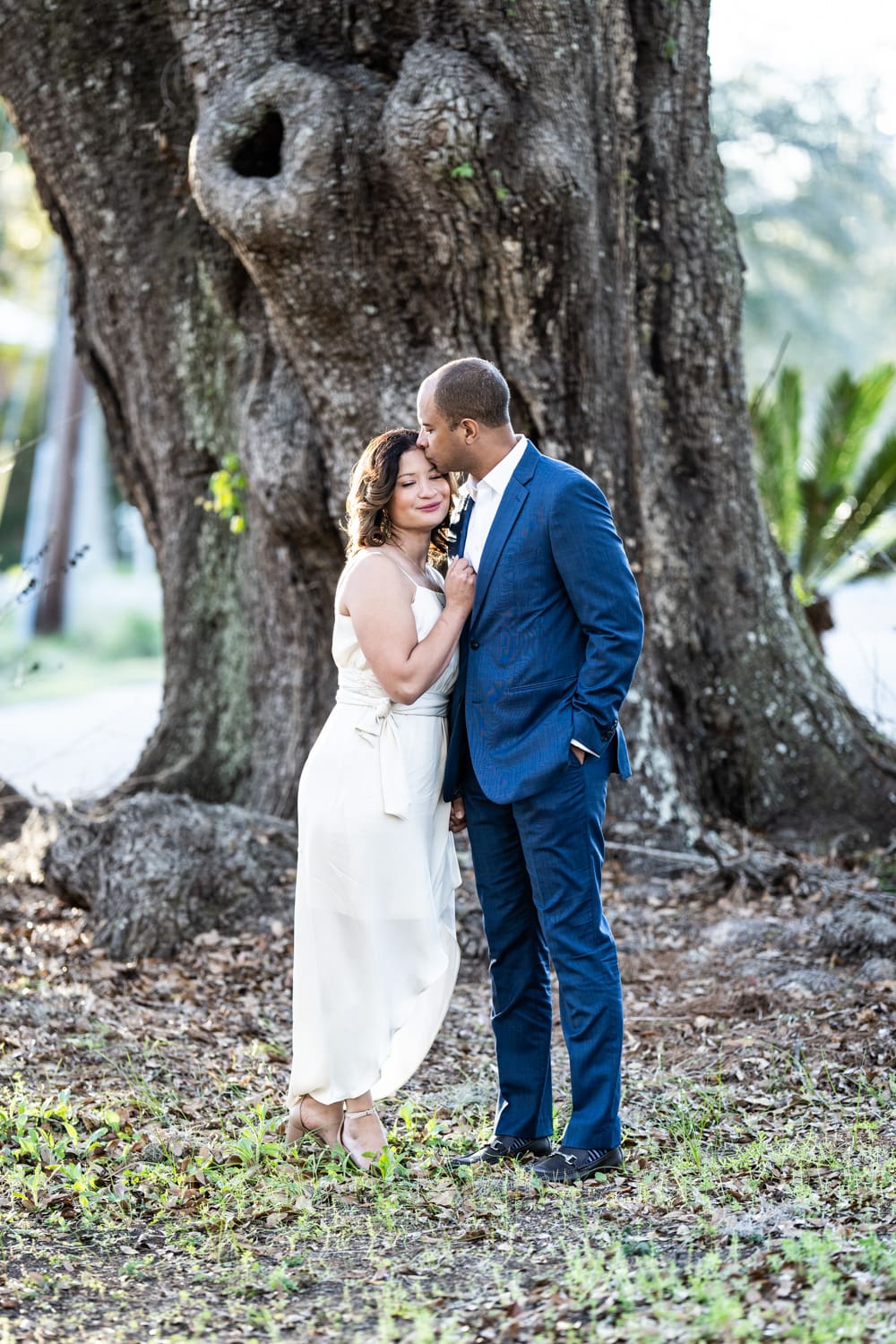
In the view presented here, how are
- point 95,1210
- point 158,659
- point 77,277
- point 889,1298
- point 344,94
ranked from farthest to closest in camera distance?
point 158,659 → point 77,277 → point 344,94 → point 95,1210 → point 889,1298

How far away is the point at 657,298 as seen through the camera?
7.62m

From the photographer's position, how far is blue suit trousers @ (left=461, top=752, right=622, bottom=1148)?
3.90 meters

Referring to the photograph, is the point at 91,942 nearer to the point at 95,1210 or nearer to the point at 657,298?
the point at 95,1210

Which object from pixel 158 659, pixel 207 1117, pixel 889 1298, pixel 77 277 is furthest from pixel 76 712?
pixel 889 1298

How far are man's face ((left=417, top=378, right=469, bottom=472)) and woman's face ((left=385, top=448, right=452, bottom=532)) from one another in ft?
0.11

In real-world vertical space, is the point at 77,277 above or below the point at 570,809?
above

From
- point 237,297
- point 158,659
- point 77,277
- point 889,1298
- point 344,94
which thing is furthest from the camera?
point 158,659

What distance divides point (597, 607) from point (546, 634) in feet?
0.62

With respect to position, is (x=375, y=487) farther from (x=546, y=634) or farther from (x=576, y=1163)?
(x=576, y=1163)

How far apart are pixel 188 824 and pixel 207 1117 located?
222cm

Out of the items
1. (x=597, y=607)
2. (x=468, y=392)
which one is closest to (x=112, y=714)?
(x=468, y=392)

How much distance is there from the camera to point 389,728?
4125 mm

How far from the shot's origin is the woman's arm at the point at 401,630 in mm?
3988

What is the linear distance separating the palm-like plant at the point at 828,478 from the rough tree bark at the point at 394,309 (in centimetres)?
363
